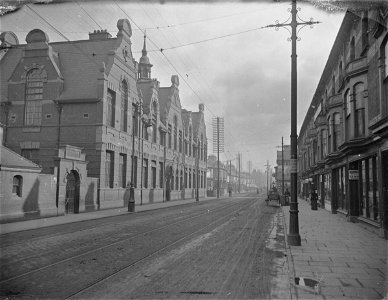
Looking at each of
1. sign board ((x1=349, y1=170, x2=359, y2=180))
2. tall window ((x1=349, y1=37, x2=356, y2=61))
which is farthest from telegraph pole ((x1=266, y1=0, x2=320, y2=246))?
tall window ((x1=349, y1=37, x2=356, y2=61))

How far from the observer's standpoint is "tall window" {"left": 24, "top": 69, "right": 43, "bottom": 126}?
28156mm

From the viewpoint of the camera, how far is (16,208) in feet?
60.9

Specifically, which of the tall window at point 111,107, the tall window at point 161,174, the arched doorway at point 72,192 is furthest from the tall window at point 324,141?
the arched doorway at point 72,192

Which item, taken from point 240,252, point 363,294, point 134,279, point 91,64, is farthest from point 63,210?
point 363,294

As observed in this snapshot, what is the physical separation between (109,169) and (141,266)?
71.2ft

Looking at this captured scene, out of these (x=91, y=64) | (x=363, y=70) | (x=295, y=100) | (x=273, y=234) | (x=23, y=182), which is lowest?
(x=273, y=234)

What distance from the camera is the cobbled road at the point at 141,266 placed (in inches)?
252

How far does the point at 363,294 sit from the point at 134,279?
13.9 feet

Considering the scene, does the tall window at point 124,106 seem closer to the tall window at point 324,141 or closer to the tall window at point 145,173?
the tall window at point 145,173

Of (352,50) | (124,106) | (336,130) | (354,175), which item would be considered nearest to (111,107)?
(124,106)

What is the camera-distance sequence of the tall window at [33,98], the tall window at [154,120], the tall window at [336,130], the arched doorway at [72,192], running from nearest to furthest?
1. the tall window at [336,130]
2. the arched doorway at [72,192]
3. the tall window at [33,98]
4. the tall window at [154,120]

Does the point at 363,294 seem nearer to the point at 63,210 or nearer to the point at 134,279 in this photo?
the point at 134,279

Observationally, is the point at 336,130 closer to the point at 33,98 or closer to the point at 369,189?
the point at 369,189

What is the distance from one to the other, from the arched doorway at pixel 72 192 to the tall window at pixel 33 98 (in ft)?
21.5
